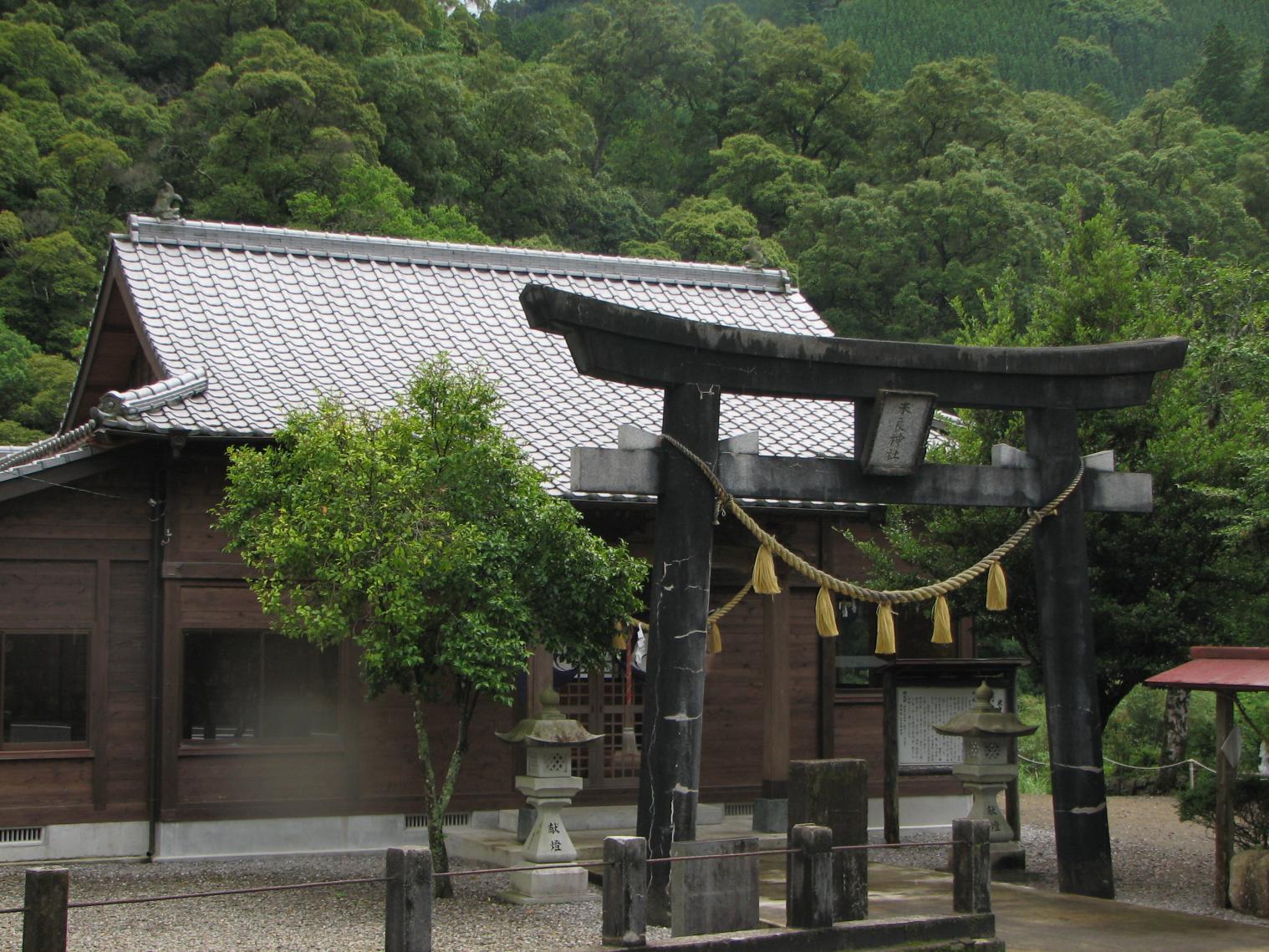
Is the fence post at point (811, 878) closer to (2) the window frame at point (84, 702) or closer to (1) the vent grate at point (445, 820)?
(1) the vent grate at point (445, 820)

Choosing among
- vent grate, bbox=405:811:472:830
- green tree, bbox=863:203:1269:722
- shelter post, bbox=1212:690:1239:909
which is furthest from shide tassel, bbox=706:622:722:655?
vent grate, bbox=405:811:472:830

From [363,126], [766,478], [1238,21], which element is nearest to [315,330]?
[766,478]

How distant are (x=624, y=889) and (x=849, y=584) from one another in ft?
12.4

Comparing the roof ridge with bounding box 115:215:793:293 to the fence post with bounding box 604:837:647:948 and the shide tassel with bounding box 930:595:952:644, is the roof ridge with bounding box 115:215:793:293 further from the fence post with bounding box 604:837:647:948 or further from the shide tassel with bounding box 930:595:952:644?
the fence post with bounding box 604:837:647:948

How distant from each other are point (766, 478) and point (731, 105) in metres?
54.6

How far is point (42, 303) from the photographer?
36.5 metres

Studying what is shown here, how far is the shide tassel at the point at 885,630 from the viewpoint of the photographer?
10.2 metres

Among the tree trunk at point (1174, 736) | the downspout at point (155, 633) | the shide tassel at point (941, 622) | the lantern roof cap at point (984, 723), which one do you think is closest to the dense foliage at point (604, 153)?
the tree trunk at point (1174, 736)

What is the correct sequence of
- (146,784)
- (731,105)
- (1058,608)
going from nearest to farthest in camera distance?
(1058,608) → (146,784) → (731,105)

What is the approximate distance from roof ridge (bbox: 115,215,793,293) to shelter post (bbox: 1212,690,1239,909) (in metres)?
10.2

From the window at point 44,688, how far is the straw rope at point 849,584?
6.67 meters

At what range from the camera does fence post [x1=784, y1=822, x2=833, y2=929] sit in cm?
868

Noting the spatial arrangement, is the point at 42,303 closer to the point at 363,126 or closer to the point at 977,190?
the point at 363,126

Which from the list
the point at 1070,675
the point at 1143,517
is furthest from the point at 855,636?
the point at 1070,675
